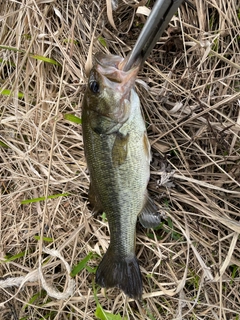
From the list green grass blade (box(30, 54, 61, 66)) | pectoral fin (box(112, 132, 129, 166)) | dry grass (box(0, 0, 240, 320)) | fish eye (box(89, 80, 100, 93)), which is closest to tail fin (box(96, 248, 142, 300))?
dry grass (box(0, 0, 240, 320))

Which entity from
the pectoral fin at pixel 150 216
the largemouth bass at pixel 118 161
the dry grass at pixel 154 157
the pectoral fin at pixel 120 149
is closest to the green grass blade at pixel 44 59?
the dry grass at pixel 154 157

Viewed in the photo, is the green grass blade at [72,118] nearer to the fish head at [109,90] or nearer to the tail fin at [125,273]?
the fish head at [109,90]

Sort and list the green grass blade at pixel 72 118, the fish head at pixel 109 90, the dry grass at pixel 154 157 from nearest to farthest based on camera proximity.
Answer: the fish head at pixel 109 90, the dry grass at pixel 154 157, the green grass blade at pixel 72 118

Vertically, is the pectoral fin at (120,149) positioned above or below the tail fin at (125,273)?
above

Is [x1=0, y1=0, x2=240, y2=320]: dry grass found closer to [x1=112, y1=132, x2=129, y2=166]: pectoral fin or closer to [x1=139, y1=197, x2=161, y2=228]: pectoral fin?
[x1=139, y1=197, x2=161, y2=228]: pectoral fin

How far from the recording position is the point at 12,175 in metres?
2.68

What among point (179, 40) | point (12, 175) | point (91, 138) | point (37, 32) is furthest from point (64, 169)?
point (179, 40)

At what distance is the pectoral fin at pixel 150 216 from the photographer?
6.81 ft

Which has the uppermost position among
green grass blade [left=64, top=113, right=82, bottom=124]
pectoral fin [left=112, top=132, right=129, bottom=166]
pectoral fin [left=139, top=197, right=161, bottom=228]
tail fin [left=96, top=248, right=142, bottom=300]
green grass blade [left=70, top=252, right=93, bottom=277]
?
pectoral fin [left=112, top=132, right=129, bottom=166]

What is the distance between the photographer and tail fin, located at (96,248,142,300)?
206 centimetres

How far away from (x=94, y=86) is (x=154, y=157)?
2.09 ft

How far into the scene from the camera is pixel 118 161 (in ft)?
6.02

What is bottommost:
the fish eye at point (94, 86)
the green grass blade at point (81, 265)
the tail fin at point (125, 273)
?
the green grass blade at point (81, 265)

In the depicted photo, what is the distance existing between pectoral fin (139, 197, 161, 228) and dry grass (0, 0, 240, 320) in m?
0.11
